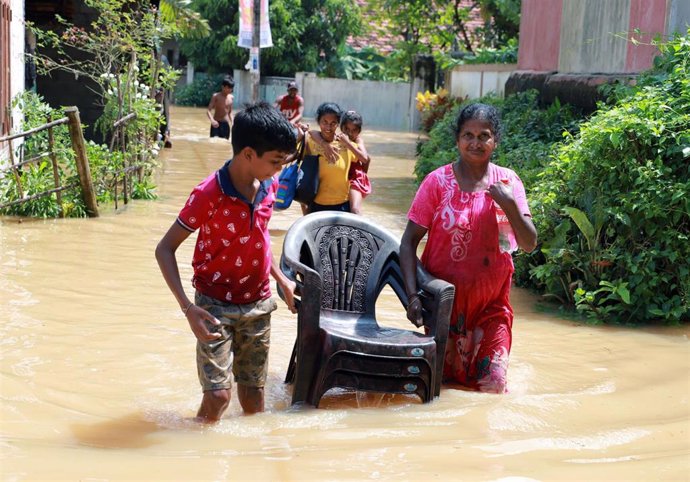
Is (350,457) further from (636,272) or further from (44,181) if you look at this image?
(44,181)

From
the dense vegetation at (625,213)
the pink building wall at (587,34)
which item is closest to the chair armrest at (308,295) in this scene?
the dense vegetation at (625,213)

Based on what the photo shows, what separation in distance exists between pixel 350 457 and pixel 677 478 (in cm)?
132

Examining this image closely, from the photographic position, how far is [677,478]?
3.75m

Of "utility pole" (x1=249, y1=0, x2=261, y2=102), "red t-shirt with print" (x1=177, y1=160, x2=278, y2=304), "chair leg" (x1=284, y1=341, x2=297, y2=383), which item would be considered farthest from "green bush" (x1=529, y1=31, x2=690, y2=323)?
"utility pole" (x1=249, y1=0, x2=261, y2=102)

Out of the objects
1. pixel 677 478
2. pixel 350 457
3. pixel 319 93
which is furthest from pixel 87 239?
pixel 319 93

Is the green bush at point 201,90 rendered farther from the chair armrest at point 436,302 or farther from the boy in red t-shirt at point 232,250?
the boy in red t-shirt at point 232,250

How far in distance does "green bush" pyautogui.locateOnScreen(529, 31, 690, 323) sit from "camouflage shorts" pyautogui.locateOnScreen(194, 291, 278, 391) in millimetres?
3370

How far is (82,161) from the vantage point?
1021 cm

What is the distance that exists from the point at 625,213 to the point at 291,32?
2821cm

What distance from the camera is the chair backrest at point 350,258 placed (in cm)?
521

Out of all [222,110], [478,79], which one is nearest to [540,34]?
[478,79]

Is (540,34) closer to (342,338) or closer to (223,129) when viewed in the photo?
(223,129)

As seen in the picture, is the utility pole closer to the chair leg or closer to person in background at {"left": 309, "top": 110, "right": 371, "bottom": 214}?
person in background at {"left": 309, "top": 110, "right": 371, "bottom": 214}

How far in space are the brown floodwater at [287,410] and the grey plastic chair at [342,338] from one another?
0.48 feet
